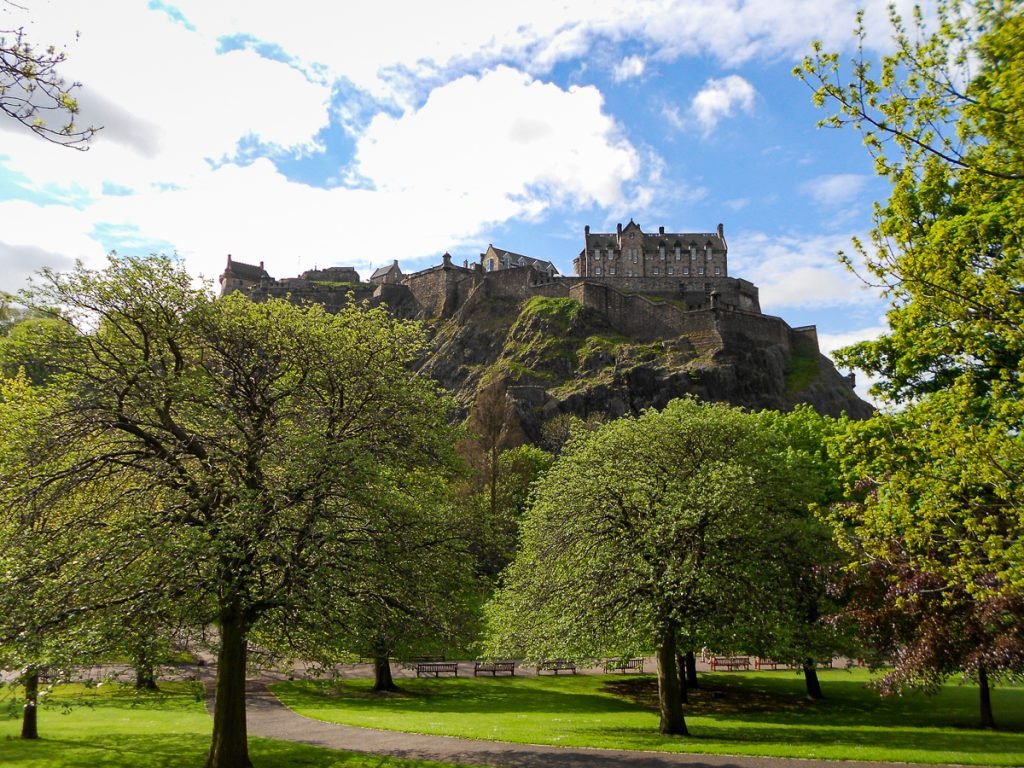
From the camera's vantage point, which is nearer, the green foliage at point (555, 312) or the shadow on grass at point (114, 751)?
the shadow on grass at point (114, 751)

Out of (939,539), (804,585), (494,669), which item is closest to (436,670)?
(494,669)

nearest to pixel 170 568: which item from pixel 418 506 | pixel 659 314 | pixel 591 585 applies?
pixel 418 506

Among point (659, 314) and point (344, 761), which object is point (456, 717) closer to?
point (344, 761)

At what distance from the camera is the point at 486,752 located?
16953 mm

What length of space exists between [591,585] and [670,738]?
4.58 meters

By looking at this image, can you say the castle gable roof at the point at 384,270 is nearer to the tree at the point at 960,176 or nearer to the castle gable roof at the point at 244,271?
the castle gable roof at the point at 244,271

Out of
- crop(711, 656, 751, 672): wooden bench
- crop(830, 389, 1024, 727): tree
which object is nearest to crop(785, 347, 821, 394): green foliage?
crop(711, 656, 751, 672): wooden bench

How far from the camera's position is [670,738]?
19062 mm

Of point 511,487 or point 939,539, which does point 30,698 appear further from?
point 511,487

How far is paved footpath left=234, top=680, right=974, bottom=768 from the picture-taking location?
15.8 meters

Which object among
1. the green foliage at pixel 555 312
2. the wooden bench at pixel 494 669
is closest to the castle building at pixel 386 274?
the green foliage at pixel 555 312

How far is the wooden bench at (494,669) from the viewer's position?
3491 cm

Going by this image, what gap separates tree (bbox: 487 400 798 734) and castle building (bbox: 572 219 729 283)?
95.5 metres

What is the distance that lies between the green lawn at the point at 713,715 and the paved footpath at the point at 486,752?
2.50 ft
